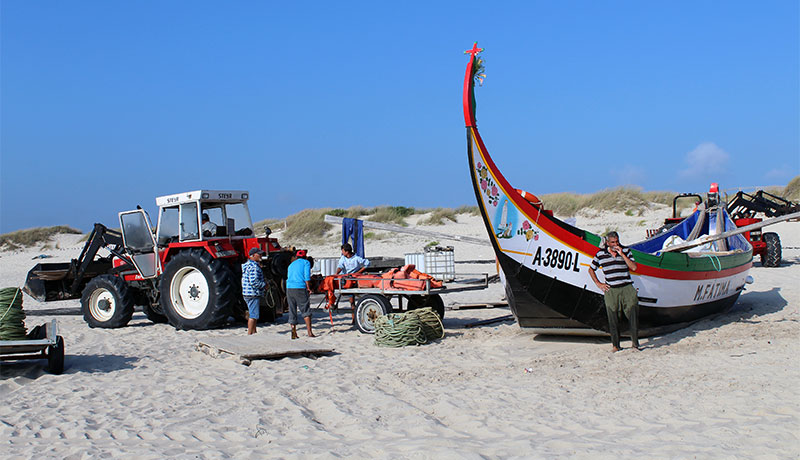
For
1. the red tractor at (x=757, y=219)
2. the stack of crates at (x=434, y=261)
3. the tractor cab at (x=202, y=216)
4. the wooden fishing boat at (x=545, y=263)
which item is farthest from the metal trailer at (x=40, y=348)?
the red tractor at (x=757, y=219)

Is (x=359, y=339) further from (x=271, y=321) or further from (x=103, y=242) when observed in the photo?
(x=103, y=242)

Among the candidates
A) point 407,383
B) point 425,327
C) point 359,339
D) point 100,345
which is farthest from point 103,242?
point 407,383

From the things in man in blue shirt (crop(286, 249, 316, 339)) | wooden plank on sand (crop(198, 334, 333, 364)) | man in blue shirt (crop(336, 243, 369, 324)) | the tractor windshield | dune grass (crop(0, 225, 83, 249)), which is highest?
dune grass (crop(0, 225, 83, 249))

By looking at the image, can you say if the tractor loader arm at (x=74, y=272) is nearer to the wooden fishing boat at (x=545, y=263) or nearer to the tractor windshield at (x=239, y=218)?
the tractor windshield at (x=239, y=218)

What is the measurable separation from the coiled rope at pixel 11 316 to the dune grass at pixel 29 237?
32.7 meters

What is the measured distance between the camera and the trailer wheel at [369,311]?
1002 cm

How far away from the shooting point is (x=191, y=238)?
36.7 ft

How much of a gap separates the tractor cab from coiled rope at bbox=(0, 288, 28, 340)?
3.70m

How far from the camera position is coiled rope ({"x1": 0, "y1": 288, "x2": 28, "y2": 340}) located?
7.30m

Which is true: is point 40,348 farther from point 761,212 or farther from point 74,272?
point 761,212

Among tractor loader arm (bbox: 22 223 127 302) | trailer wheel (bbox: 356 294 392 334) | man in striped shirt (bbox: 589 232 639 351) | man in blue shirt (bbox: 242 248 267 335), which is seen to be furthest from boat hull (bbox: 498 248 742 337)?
tractor loader arm (bbox: 22 223 127 302)

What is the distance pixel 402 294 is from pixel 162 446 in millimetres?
4930

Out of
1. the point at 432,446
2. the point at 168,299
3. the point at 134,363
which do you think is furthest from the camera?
the point at 168,299

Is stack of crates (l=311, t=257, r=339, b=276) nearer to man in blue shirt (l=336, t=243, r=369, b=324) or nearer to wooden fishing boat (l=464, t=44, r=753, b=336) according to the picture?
man in blue shirt (l=336, t=243, r=369, b=324)
